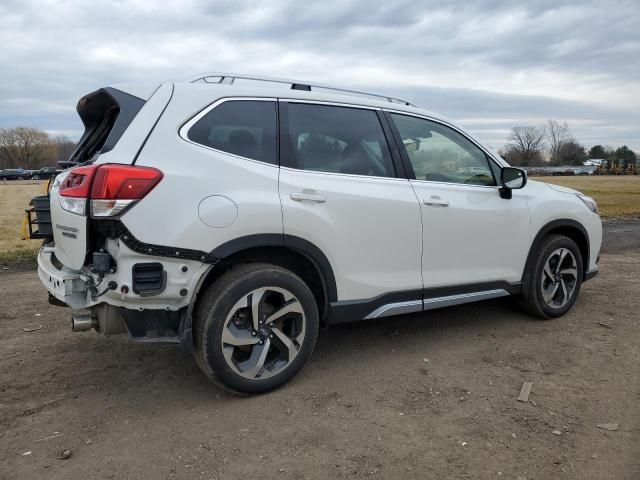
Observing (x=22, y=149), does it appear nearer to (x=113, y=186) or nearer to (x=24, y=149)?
(x=24, y=149)

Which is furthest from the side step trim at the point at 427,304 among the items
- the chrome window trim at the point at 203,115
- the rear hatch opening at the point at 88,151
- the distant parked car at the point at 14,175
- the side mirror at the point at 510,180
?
the distant parked car at the point at 14,175

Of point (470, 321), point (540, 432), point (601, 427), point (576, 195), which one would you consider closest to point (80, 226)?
point (540, 432)

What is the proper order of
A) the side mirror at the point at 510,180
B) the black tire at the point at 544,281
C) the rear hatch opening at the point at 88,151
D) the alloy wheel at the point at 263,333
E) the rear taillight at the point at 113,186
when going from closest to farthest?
the rear taillight at the point at 113,186
the rear hatch opening at the point at 88,151
the alloy wheel at the point at 263,333
the side mirror at the point at 510,180
the black tire at the point at 544,281

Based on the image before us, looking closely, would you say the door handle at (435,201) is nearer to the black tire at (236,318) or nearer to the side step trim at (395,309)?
the side step trim at (395,309)

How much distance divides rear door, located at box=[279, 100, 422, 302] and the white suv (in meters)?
0.01

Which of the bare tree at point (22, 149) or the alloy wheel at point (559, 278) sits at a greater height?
the bare tree at point (22, 149)

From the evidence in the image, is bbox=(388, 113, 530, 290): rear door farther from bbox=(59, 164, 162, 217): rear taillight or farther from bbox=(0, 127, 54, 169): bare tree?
bbox=(0, 127, 54, 169): bare tree

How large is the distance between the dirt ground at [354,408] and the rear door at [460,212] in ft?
1.92

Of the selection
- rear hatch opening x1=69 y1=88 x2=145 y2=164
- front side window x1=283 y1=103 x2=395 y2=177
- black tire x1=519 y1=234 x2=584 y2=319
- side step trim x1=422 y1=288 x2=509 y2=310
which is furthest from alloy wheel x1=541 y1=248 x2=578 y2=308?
rear hatch opening x1=69 y1=88 x2=145 y2=164

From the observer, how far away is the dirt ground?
8.73ft

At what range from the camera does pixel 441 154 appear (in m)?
4.30

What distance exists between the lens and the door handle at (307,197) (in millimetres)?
3338

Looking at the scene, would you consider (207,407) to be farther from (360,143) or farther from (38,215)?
(360,143)

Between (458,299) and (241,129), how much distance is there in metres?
2.17
